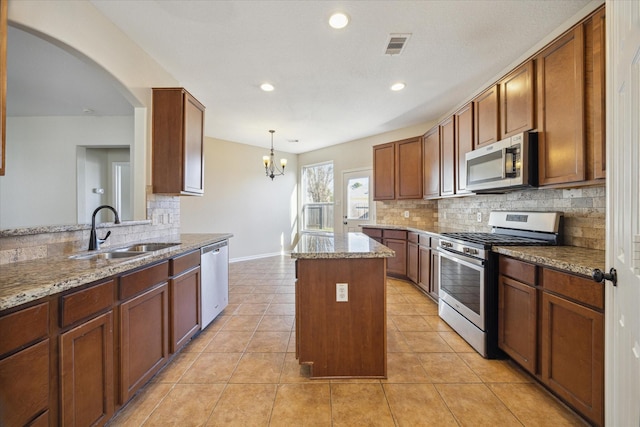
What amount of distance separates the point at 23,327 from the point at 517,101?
3307mm

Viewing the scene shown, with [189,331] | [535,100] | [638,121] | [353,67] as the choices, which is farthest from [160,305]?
[535,100]

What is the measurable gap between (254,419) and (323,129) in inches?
177

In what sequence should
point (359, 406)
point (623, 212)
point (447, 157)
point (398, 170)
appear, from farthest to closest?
point (398, 170) < point (447, 157) < point (359, 406) < point (623, 212)

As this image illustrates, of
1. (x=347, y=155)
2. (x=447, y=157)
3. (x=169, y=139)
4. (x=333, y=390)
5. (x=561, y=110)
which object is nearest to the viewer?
(x=333, y=390)

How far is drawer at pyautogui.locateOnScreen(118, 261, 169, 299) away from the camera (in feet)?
4.79

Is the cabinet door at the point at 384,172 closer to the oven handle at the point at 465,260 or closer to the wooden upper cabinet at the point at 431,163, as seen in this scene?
the wooden upper cabinet at the point at 431,163

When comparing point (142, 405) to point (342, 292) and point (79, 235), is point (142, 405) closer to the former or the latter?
point (79, 235)

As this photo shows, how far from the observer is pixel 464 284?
2.39 meters

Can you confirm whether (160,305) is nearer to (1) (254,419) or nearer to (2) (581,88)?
(1) (254,419)

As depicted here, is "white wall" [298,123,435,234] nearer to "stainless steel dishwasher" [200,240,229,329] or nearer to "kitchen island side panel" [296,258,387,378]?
"stainless steel dishwasher" [200,240,229,329]

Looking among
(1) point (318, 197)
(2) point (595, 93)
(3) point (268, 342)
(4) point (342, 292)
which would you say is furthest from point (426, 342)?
(1) point (318, 197)

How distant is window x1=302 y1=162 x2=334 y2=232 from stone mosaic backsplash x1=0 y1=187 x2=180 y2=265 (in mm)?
3911

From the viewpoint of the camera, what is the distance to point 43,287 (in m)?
1.03

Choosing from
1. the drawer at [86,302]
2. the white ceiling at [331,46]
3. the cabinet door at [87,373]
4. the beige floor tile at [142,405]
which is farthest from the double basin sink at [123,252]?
the white ceiling at [331,46]
